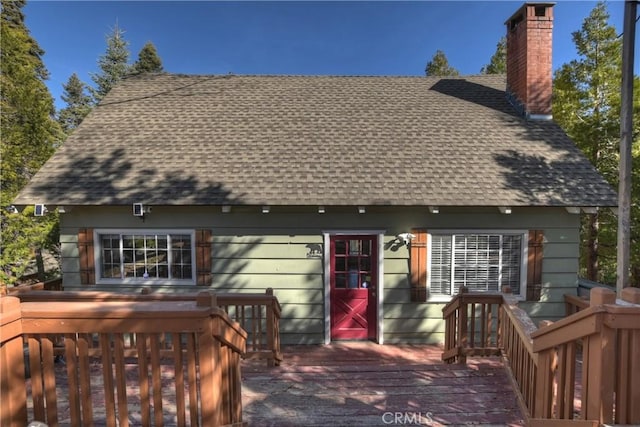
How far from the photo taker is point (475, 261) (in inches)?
235

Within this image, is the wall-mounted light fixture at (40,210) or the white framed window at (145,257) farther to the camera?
the white framed window at (145,257)

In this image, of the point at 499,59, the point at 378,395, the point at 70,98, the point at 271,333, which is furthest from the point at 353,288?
the point at 70,98

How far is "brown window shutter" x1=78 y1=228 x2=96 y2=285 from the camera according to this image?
231 inches

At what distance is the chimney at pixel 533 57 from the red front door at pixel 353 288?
5023 millimetres

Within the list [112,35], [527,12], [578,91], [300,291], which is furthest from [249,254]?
[112,35]

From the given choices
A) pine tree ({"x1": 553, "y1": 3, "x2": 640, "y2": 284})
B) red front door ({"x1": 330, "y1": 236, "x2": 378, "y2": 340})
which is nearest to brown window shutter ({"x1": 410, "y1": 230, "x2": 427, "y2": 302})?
red front door ({"x1": 330, "y1": 236, "x2": 378, "y2": 340})

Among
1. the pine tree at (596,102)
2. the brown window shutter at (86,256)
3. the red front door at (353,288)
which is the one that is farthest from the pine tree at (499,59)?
the brown window shutter at (86,256)

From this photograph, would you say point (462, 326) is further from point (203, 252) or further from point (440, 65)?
point (440, 65)

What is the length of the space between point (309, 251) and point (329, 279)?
631 millimetres

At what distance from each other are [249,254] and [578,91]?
11179 mm

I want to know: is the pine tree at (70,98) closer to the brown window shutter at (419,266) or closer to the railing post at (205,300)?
the brown window shutter at (419,266)

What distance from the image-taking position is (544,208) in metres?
5.82

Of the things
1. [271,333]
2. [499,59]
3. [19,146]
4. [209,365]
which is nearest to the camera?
[209,365]

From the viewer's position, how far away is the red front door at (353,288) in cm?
604
